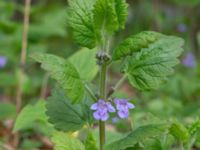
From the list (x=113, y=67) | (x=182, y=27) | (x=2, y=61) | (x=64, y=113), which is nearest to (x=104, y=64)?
(x=64, y=113)

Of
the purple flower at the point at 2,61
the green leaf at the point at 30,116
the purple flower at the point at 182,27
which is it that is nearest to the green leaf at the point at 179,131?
the green leaf at the point at 30,116

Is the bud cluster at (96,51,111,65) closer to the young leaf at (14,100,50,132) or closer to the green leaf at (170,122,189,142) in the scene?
the green leaf at (170,122,189,142)

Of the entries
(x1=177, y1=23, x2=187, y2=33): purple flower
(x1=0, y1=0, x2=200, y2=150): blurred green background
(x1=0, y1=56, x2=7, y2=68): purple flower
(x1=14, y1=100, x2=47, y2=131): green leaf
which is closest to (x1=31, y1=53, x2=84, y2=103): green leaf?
(x1=0, y1=0, x2=200, y2=150): blurred green background

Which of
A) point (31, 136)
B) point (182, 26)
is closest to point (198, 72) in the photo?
point (182, 26)

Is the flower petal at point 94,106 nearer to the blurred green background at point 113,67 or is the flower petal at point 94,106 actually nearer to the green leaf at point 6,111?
the blurred green background at point 113,67

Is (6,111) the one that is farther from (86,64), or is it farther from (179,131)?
(179,131)
